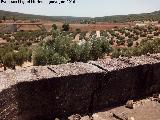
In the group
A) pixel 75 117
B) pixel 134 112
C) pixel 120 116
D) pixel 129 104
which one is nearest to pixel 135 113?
pixel 134 112

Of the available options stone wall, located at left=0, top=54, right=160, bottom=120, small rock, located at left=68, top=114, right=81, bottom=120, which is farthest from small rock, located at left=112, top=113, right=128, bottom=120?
small rock, located at left=68, top=114, right=81, bottom=120

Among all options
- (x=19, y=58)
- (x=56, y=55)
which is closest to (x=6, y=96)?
(x=56, y=55)

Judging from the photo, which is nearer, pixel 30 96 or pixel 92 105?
pixel 30 96

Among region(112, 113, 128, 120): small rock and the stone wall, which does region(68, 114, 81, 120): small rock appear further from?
region(112, 113, 128, 120): small rock

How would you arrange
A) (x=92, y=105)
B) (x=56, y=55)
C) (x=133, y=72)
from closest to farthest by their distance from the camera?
(x=92, y=105) < (x=133, y=72) < (x=56, y=55)

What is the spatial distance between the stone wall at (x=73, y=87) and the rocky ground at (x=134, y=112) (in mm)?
282

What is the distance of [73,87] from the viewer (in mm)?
6859

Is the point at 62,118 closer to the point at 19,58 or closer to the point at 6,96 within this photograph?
the point at 6,96

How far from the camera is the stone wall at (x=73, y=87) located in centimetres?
600

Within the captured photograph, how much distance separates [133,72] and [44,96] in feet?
8.93

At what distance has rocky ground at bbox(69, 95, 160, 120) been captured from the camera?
6895mm

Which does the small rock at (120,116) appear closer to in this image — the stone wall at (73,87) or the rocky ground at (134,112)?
the rocky ground at (134,112)

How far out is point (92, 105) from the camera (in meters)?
7.27

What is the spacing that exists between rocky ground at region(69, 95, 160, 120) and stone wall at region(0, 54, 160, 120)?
0.92ft
